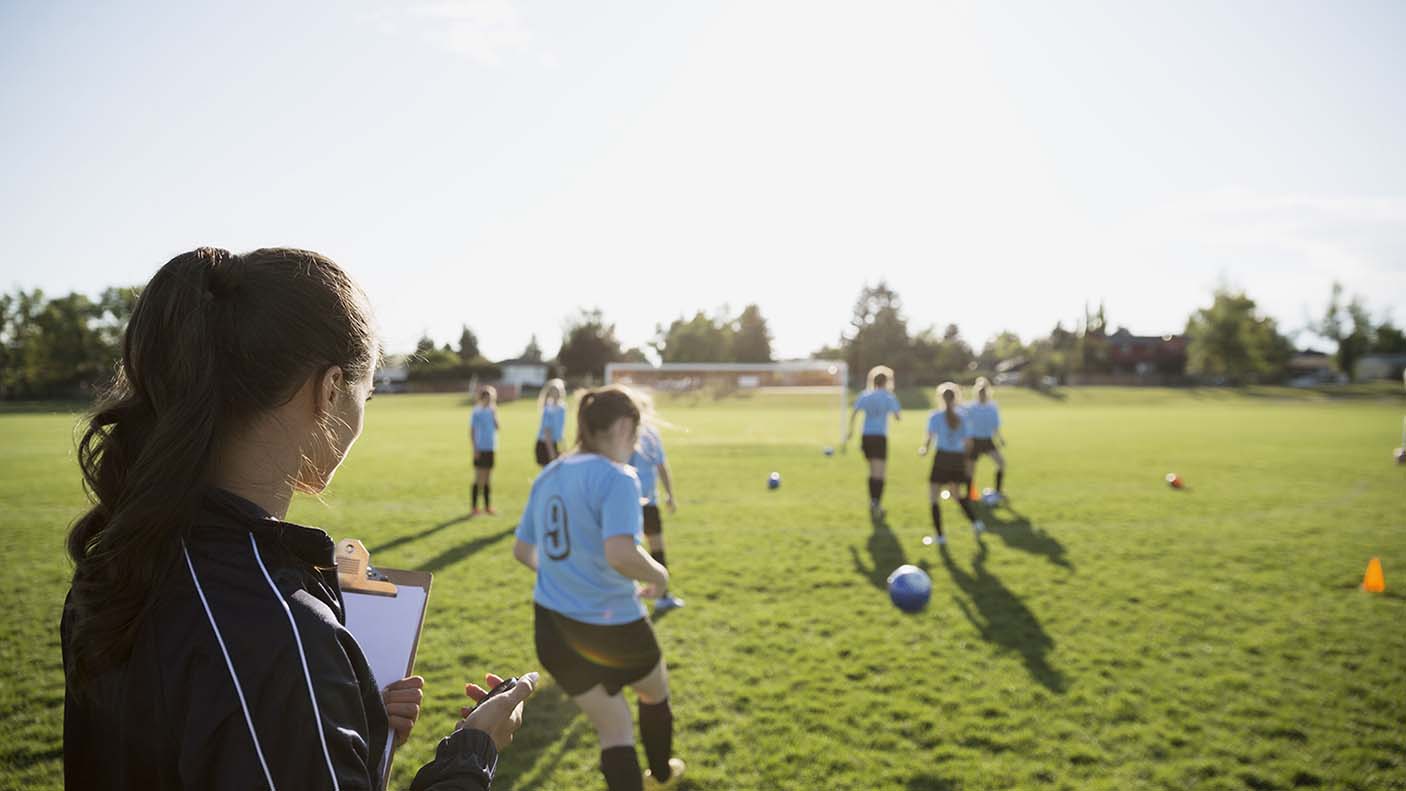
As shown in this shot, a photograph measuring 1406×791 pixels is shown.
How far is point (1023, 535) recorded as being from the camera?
10594mm

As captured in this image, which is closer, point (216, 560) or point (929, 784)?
point (216, 560)

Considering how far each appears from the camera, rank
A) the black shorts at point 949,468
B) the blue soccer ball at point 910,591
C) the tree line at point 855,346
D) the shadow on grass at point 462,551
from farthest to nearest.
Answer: the tree line at point 855,346
the black shorts at point 949,468
the shadow on grass at point 462,551
the blue soccer ball at point 910,591

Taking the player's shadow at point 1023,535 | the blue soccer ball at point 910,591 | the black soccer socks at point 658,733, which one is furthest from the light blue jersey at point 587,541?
the player's shadow at point 1023,535

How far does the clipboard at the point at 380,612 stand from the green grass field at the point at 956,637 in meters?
0.68

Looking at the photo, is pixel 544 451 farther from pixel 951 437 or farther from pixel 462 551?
pixel 951 437

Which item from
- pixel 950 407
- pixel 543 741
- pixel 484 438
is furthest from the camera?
pixel 484 438

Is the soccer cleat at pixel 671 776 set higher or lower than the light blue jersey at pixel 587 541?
lower

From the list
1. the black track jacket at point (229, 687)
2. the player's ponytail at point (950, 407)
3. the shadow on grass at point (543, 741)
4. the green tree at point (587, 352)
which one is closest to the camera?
the black track jacket at point (229, 687)

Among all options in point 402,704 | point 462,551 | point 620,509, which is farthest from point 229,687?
point 462,551

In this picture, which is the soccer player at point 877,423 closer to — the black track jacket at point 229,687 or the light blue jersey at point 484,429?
the light blue jersey at point 484,429

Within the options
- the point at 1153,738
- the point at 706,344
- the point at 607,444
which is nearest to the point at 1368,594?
the point at 1153,738

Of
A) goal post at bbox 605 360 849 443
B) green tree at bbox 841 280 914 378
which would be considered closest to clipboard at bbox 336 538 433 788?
goal post at bbox 605 360 849 443

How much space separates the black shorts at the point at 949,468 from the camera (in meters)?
9.71

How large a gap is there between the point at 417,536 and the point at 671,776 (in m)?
7.54
